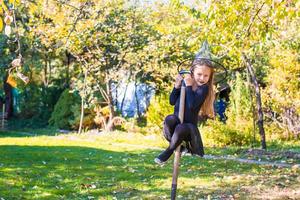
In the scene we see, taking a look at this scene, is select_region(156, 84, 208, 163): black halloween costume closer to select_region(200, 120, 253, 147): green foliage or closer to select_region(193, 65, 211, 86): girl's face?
select_region(193, 65, 211, 86): girl's face

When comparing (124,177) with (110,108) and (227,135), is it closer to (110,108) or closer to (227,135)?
(227,135)

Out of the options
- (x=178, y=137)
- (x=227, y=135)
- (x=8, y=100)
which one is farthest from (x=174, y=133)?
(x=8, y=100)

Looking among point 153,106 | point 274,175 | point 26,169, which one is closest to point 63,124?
point 153,106

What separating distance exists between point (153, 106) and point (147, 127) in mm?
1319

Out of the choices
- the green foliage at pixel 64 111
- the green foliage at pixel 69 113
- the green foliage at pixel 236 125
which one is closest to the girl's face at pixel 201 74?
the green foliage at pixel 236 125

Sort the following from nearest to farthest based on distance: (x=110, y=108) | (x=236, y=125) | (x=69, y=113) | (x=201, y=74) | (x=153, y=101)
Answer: (x=201, y=74) → (x=236, y=125) → (x=153, y=101) → (x=110, y=108) → (x=69, y=113)

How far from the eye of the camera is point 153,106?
18.2 metres

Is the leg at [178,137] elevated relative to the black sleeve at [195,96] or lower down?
lower down

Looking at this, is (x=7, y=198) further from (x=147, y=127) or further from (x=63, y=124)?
(x=63, y=124)

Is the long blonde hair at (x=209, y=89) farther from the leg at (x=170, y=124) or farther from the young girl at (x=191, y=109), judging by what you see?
the leg at (x=170, y=124)

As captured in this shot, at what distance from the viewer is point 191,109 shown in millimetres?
3811

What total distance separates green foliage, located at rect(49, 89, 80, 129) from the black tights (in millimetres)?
17762

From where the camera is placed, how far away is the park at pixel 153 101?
5.34 m

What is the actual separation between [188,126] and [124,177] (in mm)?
5383
